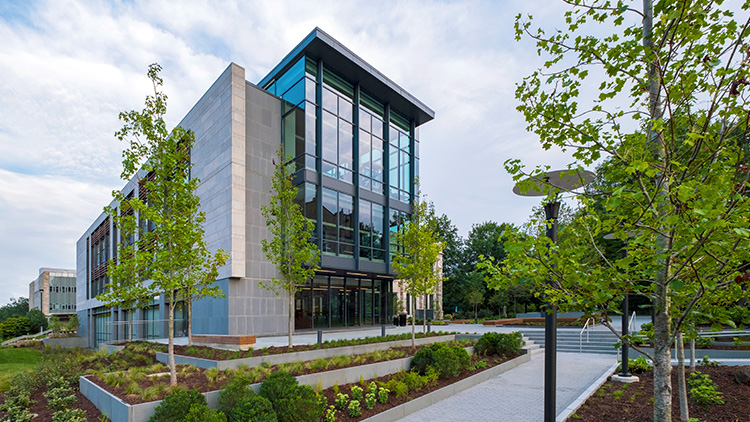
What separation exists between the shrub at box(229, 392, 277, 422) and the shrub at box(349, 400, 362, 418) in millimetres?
1821

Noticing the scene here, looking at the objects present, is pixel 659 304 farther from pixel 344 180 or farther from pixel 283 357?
pixel 344 180

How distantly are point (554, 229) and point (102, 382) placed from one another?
10.5 m

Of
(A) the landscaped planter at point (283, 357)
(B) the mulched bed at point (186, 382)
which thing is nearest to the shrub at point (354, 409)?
(B) the mulched bed at point (186, 382)

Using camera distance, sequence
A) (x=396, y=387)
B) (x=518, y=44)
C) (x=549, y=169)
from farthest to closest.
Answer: (x=396, y=387)
(x=518, y=44)
(x=549, y=169)

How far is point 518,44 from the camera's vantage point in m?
5.28

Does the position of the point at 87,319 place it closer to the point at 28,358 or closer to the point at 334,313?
the point at 28,358

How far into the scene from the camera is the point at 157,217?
9.86m

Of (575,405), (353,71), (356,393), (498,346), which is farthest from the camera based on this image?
(353,71)

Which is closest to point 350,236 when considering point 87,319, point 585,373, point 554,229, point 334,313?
point 334,313

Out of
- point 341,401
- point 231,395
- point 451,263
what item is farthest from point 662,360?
point 451,263

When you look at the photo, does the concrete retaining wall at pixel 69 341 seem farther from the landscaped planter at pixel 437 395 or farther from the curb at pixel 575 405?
the curb at pixel 575 405

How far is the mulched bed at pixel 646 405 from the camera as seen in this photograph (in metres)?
7.12

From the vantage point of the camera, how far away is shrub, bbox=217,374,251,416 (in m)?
7.59

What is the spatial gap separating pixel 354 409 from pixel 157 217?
6.27 meters
